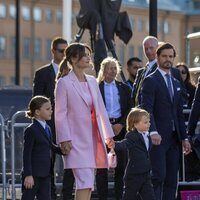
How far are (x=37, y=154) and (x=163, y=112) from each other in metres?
1.60

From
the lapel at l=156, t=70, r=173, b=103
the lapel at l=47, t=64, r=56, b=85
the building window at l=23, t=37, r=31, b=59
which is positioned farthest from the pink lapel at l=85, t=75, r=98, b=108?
the building window at l=23, t=37, r=31, b=59

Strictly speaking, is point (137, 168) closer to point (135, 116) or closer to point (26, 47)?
point (135, 116)

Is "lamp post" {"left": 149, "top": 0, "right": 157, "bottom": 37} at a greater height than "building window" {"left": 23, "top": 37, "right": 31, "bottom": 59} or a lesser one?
lesser

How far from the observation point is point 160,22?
84.2m

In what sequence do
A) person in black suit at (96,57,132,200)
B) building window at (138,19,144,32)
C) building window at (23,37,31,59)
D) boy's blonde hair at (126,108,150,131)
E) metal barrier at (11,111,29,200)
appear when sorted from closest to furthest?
boy's blonde hair at (126,108,150,131), metal barrier at (11,111,29,200), person in black suit at (96,57,132,200), building window at (23,37,31,59), building window at (138,19,144,32)

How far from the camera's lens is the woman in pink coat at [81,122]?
9.30 m

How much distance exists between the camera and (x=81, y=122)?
9.35 meters

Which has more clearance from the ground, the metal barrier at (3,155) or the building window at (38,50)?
the building window at (38,50)

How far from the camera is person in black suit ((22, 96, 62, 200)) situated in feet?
31.7

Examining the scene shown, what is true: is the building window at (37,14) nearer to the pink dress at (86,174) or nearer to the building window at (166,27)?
the building window at (166,27)

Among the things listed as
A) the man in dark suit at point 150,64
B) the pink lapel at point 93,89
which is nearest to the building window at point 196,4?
the man in dark suit at point 150,64

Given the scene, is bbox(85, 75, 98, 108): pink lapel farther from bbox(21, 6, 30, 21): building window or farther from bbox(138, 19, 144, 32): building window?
bbox(138, 19, 144, 32): building window

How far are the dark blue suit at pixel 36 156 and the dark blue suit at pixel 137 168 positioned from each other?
0.82 meters

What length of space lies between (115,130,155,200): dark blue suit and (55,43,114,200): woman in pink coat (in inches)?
24.7
